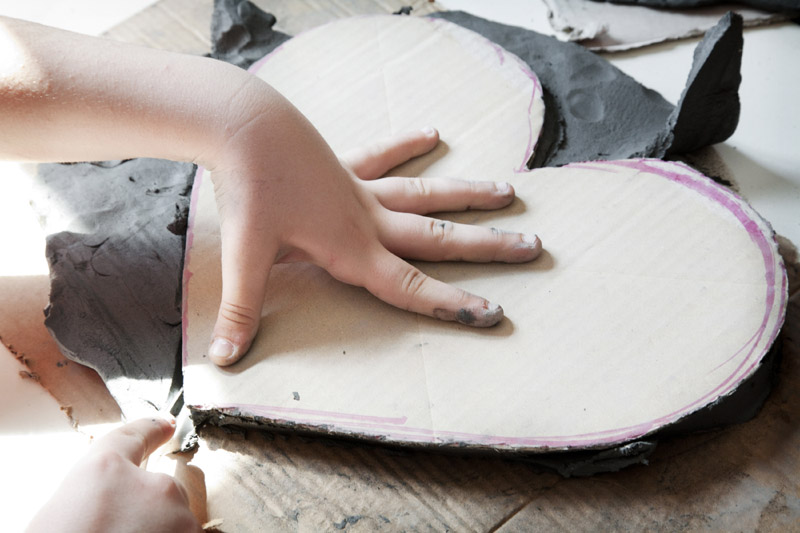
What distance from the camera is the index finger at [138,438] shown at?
0.99m

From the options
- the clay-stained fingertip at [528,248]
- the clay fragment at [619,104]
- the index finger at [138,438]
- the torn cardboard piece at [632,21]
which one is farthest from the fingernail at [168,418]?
the torn cardboard piece at [632,21]

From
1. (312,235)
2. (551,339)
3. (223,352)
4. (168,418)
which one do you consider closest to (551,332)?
(551,339)

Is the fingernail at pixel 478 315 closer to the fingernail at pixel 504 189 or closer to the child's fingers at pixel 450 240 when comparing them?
the child's fingers at pixel 450 240

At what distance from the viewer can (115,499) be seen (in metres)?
0.92

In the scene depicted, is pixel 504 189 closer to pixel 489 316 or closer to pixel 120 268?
pixel 489 316

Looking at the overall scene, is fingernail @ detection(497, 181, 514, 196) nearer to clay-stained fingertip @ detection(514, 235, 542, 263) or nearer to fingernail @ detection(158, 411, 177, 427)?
clay-stained fingertip @ detection(514, 235, 542, 263)

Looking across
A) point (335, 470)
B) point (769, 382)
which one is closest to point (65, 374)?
point (335, 470)

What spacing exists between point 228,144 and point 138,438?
1.59 ft

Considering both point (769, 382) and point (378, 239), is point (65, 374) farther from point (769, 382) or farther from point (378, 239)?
point (769, 382)

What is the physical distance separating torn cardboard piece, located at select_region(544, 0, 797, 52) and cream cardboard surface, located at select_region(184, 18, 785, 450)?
63cm

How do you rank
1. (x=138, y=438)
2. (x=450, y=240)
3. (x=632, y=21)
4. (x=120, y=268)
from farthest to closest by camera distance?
(x=632, y=21) < (x=120, y=268) < (x=450, y=240) < (x=138, y=438)

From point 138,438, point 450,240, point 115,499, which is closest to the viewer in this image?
point 115,499

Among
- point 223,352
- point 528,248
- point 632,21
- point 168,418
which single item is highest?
point 632,21

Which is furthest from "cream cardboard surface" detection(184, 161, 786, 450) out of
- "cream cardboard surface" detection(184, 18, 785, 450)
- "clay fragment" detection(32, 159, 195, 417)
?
Result: "clay fragment" detection(32, 159, 195, 417)
